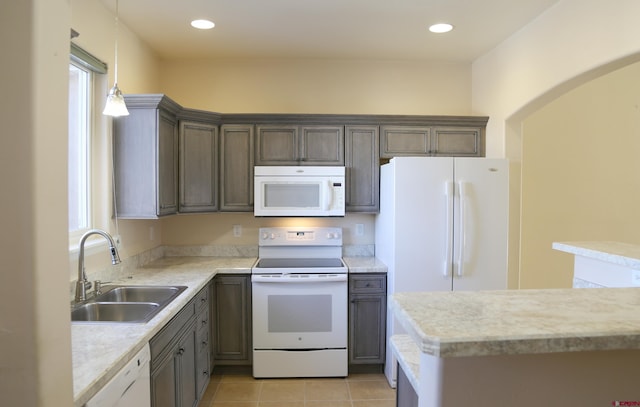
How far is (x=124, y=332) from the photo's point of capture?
5.41 feet

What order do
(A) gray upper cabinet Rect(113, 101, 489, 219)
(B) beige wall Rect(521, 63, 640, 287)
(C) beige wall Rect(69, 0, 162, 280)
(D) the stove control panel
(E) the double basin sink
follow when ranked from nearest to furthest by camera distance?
(E) the double basin sink
(C) beige wall Rect(69, 0, 162, 280)
(A) gray upper cabinet Rect(113, 101, 489, 219)
(D) the stove control panel
(B) beige wall Rect(521, 63, 640, 287)

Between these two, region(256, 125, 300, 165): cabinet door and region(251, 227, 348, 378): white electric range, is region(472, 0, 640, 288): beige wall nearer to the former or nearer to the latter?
region(251, 227, 348, 378): white electric range

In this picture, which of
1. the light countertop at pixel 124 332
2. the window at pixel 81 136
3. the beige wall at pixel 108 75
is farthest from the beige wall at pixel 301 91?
the window at pixel 81 136

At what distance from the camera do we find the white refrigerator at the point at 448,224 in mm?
2902

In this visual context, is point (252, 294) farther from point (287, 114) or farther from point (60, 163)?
point (60, 163)

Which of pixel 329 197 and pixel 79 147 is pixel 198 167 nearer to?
pixel 79 147

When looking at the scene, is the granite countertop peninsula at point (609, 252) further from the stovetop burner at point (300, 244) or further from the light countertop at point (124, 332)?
the stovetop burner at point (300, 244)

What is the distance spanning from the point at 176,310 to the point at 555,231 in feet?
11.8

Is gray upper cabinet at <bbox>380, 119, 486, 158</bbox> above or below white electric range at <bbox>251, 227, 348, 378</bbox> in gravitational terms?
above

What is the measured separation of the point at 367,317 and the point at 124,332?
1947mm

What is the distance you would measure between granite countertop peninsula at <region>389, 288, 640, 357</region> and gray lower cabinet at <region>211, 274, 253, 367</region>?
2.24 metres

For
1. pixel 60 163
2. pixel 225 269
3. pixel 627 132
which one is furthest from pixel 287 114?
pixel 627 132

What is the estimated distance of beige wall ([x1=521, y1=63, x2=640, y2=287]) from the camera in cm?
380

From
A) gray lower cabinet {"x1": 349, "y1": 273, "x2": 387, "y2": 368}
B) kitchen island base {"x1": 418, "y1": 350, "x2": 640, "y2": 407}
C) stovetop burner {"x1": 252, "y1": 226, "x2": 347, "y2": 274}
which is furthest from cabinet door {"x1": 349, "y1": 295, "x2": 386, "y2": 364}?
kitchen island base {"x1": 418, "y1": 350, "x2": 640, "y2": 407}
